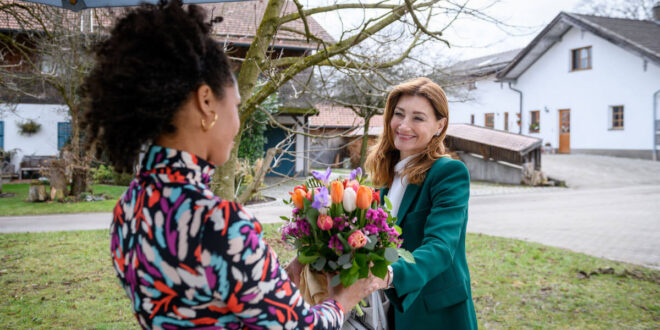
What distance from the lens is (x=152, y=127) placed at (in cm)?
110

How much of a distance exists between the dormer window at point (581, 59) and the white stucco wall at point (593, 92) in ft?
0.82

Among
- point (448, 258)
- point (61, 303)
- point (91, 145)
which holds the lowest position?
point (61, 303)

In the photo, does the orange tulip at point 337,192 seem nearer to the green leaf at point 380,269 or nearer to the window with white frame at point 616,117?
the green leaf at point 380,269

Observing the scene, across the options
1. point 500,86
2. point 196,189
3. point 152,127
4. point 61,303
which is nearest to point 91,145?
point 152,127

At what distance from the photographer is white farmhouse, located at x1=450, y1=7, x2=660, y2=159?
23.5 metres

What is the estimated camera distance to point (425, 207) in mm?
2061

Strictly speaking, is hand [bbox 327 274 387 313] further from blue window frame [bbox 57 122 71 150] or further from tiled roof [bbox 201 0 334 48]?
blue window frame [bbox 57 122 71 150]

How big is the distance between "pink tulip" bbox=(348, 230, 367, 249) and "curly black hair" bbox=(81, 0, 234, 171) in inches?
24.4

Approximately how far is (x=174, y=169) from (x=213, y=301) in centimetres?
33

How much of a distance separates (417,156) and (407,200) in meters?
0.25

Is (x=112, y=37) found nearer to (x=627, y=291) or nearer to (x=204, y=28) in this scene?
(x=204, y=28)

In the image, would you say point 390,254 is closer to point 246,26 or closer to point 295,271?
point 295,271

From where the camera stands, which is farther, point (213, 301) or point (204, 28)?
point (204, 28)

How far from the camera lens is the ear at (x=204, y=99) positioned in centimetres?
113
